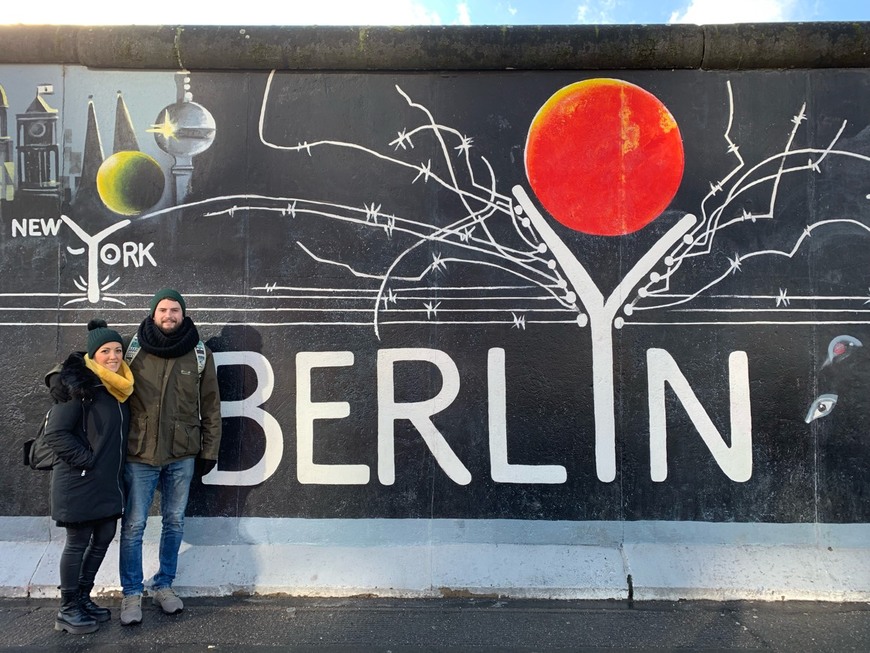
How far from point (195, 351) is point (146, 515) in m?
1.12

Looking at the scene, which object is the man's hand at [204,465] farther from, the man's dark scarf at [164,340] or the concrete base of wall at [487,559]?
the man's dark scarf at [164,340]

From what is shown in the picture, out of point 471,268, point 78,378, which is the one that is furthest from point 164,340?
point 471,268

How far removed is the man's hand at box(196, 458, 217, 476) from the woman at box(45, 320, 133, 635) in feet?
1.83

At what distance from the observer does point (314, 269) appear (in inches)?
199

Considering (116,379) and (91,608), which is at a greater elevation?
(116,379)

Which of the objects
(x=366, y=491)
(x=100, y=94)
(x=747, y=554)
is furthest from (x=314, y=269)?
(x=747, y=554)

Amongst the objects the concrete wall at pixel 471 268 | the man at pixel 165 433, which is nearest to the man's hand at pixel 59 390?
the man at pixel 165 433

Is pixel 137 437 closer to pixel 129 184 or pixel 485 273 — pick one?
pixel 129 184

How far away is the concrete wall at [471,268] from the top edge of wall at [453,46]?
0.02 meters

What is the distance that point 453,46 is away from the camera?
16.4 ft

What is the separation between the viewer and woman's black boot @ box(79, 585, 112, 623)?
4117 mm

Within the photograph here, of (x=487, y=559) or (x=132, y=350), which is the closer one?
(x=132, y=350)

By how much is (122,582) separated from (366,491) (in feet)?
5.59

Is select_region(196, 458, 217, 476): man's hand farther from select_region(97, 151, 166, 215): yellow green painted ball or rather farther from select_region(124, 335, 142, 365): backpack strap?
select_region(97, 151, 166, 215): yellow green painted ball
